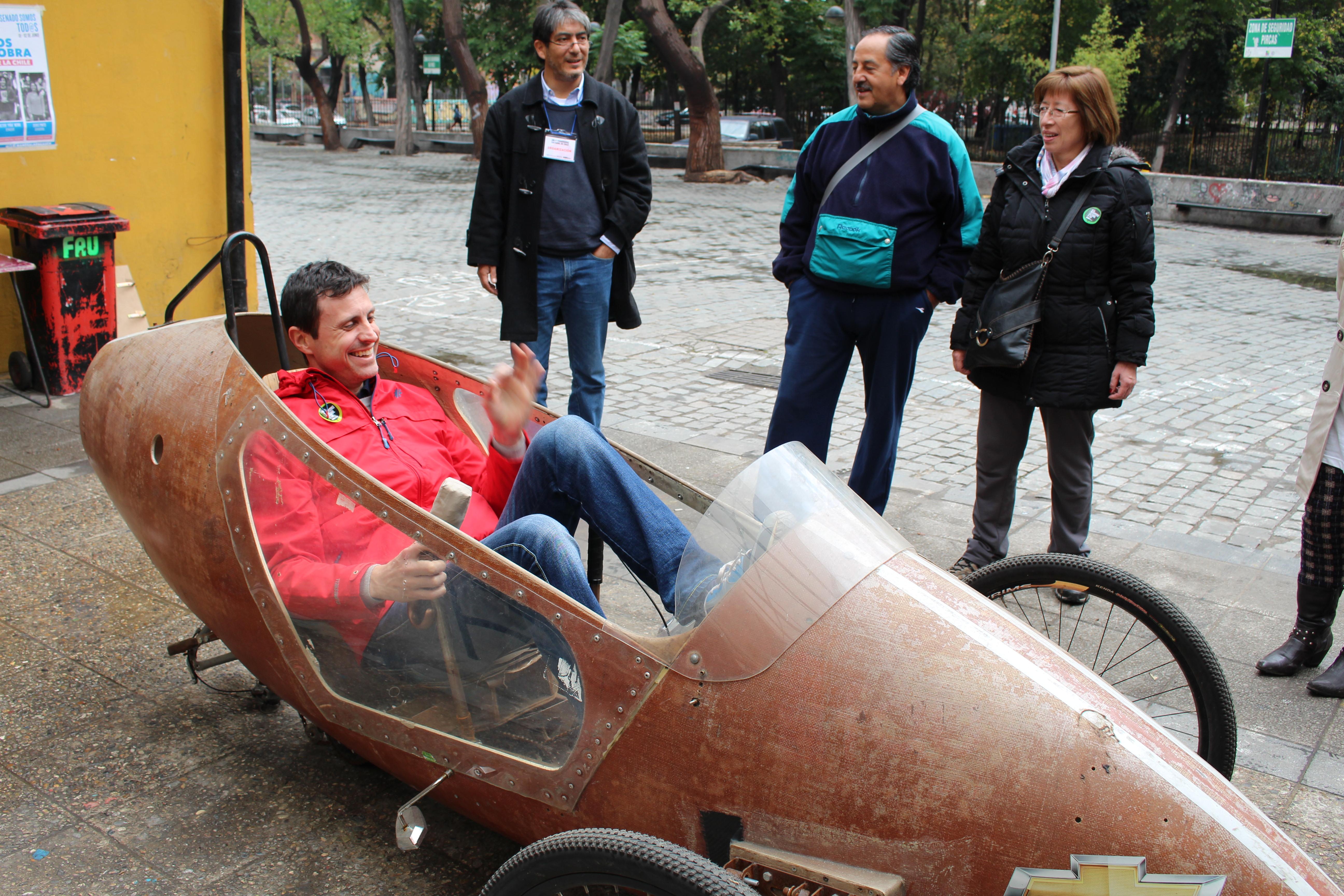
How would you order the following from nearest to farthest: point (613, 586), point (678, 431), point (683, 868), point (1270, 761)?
1. point (683, 868)
2. point (1270, 761)
3. point (613, 586)
4. point (678, 431)

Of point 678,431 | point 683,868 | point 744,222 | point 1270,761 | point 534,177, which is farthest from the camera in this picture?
point 744,222

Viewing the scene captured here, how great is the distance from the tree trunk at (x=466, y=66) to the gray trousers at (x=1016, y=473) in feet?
68.0

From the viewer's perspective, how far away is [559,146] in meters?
4.64

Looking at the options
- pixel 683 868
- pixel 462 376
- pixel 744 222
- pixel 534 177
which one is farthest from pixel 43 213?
pixel 744 222

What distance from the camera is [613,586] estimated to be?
3.93m

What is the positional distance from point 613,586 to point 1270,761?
2.11 meters

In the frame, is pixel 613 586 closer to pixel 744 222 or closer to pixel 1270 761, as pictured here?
pixel 1270 761

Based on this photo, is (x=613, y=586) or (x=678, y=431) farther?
(x=678, y=431)

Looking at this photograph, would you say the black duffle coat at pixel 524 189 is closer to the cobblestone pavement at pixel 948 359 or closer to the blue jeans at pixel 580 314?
the blue jeans at pixel 580 314

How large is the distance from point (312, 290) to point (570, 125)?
2.24 m

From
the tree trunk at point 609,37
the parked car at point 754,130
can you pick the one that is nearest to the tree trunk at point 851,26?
the parked car at point 754,130

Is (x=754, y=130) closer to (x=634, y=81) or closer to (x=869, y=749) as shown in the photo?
(x=634, y=81)

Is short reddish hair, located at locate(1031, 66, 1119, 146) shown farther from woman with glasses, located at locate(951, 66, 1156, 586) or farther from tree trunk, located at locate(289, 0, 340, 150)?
tree trunk, located at locate(289, 0, 340, 150)

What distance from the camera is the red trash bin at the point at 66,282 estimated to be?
6.04m
